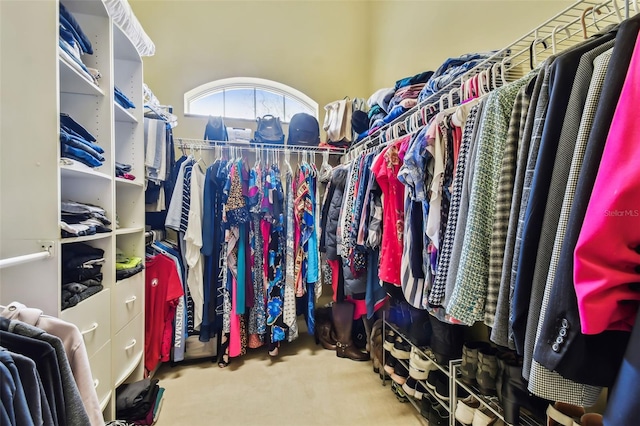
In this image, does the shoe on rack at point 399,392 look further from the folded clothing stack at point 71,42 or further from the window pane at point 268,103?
the window pane at point 268,103

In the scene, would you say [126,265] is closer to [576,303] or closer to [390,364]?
[390,364]

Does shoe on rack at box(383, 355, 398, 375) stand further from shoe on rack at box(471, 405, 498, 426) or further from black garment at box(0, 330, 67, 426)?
black garment at box(0, 330, 67, 426)

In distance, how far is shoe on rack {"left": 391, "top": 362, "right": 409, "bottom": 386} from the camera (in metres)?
1.65

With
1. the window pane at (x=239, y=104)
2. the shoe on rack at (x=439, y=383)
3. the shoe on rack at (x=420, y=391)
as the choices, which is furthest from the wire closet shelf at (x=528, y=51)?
the window pane at (x=239, y=104)

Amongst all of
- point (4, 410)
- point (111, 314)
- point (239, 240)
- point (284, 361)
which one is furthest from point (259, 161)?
point (4, 410)

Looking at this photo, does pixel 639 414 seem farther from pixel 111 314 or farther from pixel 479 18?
pixel 479 18

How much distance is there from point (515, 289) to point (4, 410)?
3.47ft

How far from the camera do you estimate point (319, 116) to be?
297cm

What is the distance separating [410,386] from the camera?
1567 mm

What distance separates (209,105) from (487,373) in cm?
289

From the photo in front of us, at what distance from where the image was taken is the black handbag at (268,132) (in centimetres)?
245

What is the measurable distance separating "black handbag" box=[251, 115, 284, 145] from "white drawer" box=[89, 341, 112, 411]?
1760mm

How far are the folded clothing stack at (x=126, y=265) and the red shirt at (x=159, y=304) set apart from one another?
297 millimetres

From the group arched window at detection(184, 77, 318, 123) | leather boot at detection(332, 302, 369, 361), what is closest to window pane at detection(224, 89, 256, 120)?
arched window at detection(184, 77, 318, 123)
